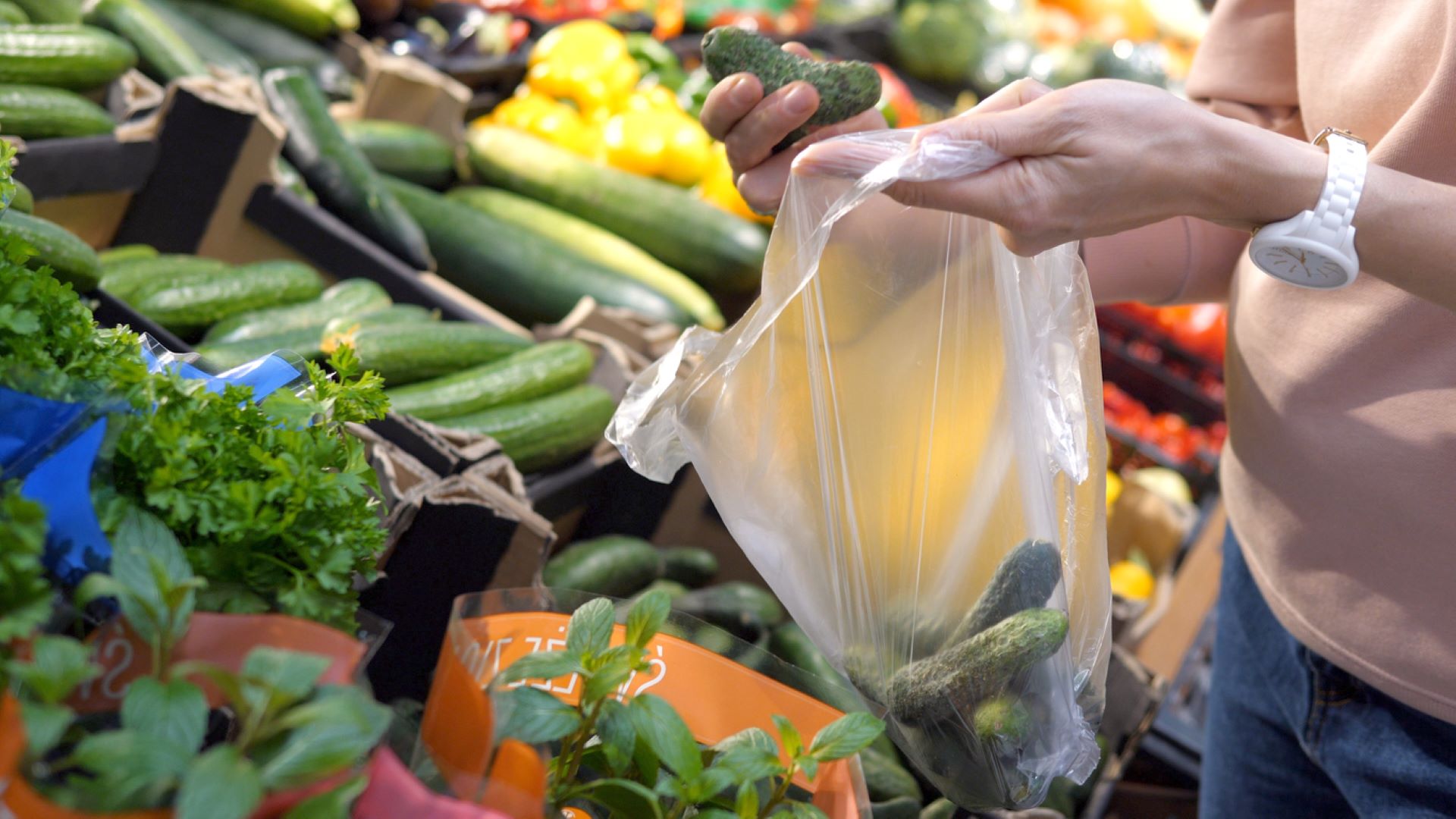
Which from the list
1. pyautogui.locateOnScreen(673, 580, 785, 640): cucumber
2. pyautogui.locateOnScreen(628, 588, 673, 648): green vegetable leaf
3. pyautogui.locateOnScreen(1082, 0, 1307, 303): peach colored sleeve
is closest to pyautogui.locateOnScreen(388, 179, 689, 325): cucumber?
pyautogui.locateOnScreen(673, 580, 785, 640): cucumber

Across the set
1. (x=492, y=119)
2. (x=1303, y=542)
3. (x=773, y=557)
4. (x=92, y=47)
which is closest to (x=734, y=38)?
(x=773, y=557)

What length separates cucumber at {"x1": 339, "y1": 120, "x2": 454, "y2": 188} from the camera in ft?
9.00

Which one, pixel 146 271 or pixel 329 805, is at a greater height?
pixel 329 805

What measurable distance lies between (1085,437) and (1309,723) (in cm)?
49

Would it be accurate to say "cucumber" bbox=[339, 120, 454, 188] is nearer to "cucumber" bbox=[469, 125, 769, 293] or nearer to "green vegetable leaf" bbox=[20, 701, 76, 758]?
"cucumber" bbox=[469, 125, 769, 293]

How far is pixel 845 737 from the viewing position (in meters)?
0.85

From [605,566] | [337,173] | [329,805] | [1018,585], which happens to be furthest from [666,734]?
[337,173]

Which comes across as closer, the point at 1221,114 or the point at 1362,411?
the point at 1362,411

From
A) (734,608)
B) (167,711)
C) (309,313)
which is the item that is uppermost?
(167,711)

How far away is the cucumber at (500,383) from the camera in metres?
1.86

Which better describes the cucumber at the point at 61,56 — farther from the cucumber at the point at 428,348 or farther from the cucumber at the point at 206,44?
the cucumber at the point at 428,348

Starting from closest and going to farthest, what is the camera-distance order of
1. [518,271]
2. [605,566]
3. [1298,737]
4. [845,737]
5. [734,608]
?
[845,737]
[1298,737]
[734,608]
[605,566]
[518,271]

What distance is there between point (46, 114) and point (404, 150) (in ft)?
3.36

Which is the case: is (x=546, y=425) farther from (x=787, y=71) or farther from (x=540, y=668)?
(x=540, y=668)
